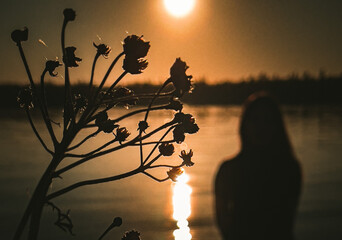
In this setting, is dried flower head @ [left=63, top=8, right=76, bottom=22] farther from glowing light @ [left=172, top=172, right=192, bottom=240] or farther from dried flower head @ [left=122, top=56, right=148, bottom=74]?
glowing light @ [left=172, top=172, right=192, bottom=240]

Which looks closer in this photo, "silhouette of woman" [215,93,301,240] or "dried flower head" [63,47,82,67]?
"silhouette of woman" [215,93,301,240]

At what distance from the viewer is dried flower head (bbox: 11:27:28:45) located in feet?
16.9

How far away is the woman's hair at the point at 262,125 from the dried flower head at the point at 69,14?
1.73 m

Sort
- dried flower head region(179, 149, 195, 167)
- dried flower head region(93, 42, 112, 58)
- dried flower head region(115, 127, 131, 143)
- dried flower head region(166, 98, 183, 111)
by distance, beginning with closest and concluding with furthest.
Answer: dried flower head region(166, 98, 183, 111), dried flower head region(93, 42, 112, 58), dried flower head region(179, 149, 195, 167), dried flower head region(115, 127, 131, 143)

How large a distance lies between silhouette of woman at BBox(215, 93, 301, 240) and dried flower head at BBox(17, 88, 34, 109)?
2.34 meters

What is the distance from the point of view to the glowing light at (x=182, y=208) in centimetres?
3403

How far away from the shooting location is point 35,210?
4.96 m

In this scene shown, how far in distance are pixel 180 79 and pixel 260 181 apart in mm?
1375

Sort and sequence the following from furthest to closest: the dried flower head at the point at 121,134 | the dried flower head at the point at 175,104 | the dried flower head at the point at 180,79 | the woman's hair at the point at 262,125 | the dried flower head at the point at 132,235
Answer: the dried flower head at the point at 132,235 → the dried flower head at the point at 121,134 → the dried flower head at the point at 175,104 → the dried flower head at the point at 180,79 → the woman's hair at the point at 262,125

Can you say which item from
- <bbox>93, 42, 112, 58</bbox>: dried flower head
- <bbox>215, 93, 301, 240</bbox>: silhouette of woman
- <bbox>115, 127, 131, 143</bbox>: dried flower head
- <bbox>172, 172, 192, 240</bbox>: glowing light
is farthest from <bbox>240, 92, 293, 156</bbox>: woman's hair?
<bbox>172, 172, 192, 240</bbox>: glowing light

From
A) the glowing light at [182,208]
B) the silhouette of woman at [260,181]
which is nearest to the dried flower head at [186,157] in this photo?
the silhouette of woman at [260,181]

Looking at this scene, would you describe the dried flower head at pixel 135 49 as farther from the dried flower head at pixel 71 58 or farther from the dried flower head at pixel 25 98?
the dried flower head at pixel 25 98

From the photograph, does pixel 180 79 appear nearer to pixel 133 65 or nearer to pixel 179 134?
pixel 133 65

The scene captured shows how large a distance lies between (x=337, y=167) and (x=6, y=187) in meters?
26.5
